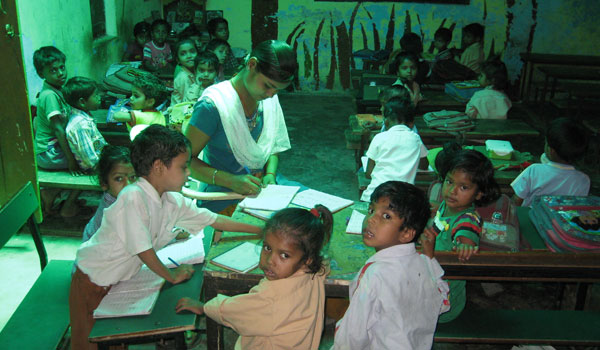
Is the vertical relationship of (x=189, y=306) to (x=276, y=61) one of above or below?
below

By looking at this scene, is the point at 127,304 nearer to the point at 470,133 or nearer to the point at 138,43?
the point at 470,133

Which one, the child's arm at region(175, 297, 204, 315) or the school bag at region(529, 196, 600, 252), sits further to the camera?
the school bag at region(529, 196, 600, 252)

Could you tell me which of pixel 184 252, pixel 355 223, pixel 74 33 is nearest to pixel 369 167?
pixel 355 223

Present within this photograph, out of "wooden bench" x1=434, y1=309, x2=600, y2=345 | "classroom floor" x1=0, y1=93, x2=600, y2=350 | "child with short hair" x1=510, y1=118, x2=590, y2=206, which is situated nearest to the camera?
"wooden bench" x1=434, y1=309, x2=600, y2=345

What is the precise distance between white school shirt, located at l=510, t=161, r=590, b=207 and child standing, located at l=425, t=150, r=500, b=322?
2.10ft

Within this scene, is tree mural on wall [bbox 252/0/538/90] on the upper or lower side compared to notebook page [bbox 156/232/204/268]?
upper

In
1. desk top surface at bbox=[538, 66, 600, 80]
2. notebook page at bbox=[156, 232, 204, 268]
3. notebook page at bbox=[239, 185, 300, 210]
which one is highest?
desk top surface at bbox=[538, 66, 600, 80]

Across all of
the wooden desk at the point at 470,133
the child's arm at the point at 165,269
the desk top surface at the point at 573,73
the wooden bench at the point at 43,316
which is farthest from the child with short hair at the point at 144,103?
the desk top surface at the point at 573,73

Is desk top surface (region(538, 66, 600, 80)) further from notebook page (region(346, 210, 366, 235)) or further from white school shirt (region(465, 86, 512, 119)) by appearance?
notebook page (region(346, 210, 366, 235))

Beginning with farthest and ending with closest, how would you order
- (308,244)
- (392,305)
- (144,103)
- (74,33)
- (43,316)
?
1. (74,33)
2. (144,103)
3. (43,316)
4. (308,244)
5. (392,305)

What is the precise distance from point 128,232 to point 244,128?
1.03 meters

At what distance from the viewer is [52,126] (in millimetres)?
4105

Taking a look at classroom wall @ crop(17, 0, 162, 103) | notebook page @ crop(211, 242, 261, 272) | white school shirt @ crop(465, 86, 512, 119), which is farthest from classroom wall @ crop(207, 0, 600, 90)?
notebook page @ crop(211, 242, 261, 272)

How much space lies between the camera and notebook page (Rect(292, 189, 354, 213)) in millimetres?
2643
